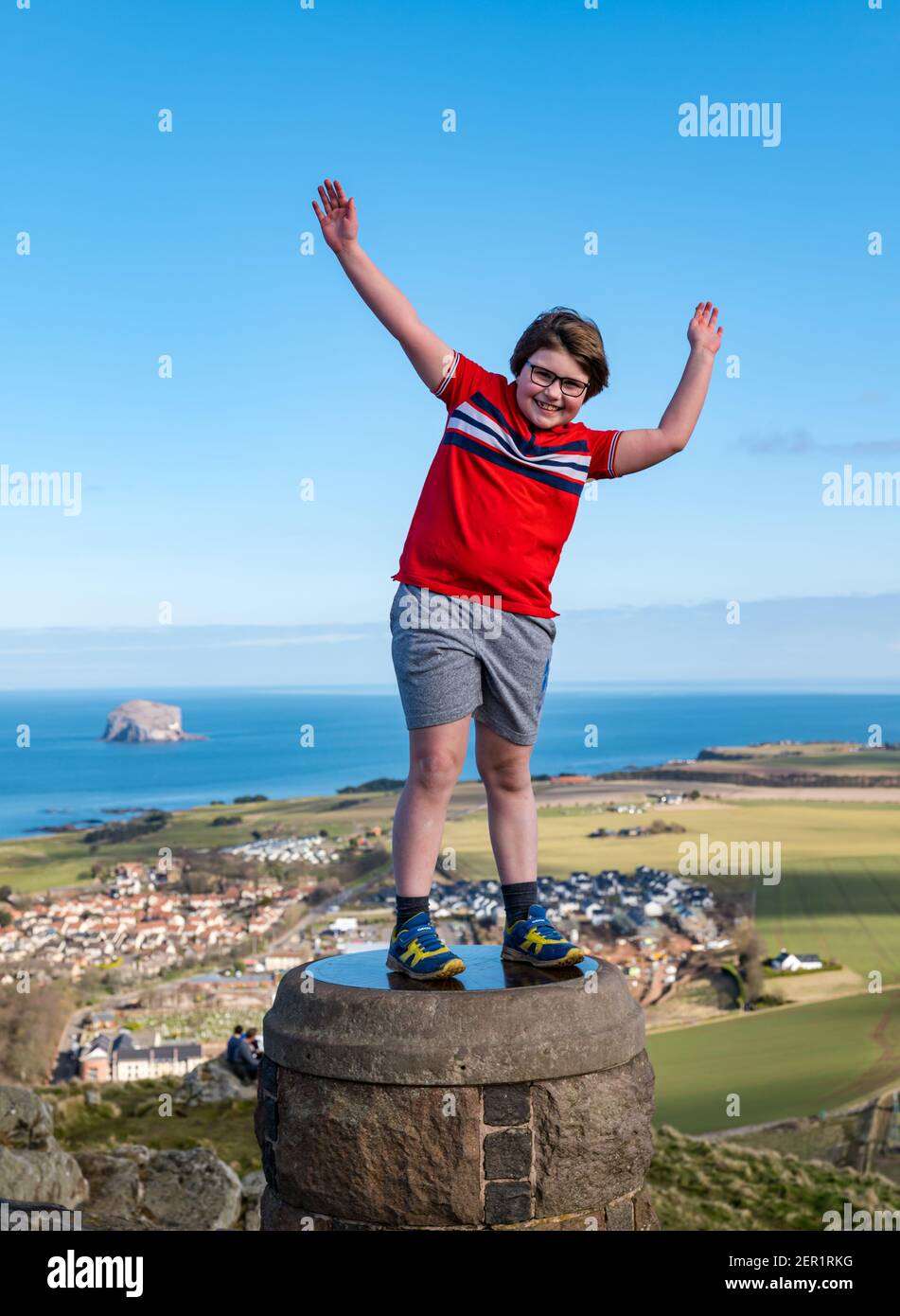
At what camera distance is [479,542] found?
446 cm

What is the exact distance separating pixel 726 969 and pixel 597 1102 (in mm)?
17701

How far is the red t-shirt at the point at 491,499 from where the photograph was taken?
447 centimetres

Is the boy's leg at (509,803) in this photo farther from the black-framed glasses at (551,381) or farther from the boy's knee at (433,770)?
the black-framed glasses at (551,381)

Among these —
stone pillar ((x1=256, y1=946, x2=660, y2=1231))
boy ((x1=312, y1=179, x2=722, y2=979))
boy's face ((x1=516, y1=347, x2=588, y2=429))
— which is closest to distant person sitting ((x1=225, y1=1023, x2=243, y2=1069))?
→ stone pillar ((x1=256, y1=946, x2=660, y2=1231))

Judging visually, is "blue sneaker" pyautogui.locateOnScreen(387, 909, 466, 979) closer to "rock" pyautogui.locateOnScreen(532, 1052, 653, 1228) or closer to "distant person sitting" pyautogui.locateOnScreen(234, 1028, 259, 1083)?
"rock" pyautogui.locateOnScreen(532, 1052, 653, 1228)

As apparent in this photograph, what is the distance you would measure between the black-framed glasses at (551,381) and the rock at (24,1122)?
735 centimetres

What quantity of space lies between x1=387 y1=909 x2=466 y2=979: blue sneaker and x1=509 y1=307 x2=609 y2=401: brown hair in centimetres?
217

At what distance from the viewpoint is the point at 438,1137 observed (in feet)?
13.5

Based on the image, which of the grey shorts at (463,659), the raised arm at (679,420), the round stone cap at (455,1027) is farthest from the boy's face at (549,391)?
the round stone cap at (455,1027)

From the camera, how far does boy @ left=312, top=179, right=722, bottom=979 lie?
4.49 meters

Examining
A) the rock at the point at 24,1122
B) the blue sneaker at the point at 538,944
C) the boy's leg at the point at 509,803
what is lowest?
the rock at the point at 24,1122

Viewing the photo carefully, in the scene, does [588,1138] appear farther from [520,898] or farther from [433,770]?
[433,770]

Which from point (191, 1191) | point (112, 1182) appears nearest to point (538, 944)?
point (191, 1191)
